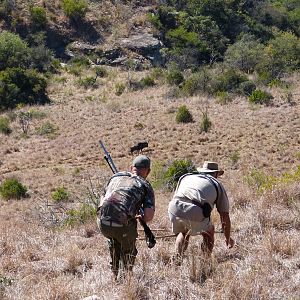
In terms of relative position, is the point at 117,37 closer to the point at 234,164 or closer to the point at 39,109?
the point at 39,109

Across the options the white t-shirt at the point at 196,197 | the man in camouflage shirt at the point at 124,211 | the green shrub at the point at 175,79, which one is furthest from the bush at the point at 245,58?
the man in camouflage shirt at the point at 124,211

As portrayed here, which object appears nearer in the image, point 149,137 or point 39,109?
point 149,137

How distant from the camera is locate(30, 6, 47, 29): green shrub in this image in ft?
136

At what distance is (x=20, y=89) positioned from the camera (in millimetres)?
29109

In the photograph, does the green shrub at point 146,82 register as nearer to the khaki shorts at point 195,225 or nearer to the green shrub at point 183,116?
the green shrub at point 183,116

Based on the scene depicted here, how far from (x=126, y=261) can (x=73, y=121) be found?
20118mm

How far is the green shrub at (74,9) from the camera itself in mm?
42906

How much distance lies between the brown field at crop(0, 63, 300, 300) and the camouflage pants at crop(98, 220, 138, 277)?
0.40 ft

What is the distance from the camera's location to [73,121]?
77.7ft

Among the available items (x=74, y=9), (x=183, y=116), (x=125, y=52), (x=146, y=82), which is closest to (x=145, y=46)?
(x=125, y=52)

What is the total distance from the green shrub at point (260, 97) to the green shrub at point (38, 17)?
23.4m

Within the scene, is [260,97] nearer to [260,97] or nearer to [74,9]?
[260,97]

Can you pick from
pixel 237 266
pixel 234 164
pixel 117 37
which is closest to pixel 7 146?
pixel 234 164

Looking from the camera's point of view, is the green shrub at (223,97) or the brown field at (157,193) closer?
the brown field at (157,193)
